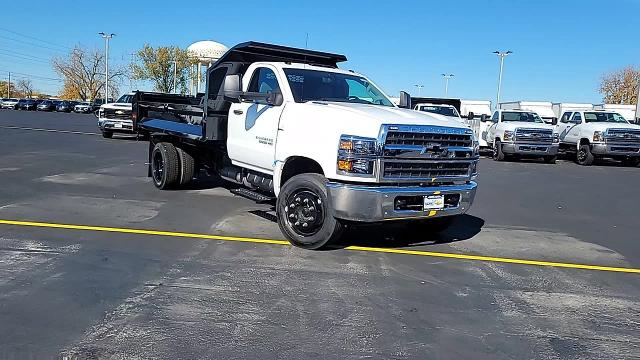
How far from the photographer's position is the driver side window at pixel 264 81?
296 inches

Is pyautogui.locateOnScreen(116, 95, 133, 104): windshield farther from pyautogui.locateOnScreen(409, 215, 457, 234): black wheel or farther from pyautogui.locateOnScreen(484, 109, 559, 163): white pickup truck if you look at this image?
pyautogui.locateOnScreen(409, 215, 457, 234): black wheel

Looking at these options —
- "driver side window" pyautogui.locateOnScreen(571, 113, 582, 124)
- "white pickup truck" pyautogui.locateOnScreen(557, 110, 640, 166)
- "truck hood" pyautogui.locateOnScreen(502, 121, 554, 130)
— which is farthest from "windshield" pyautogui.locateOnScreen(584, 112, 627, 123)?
"truck hood" pyautogui.locateOnScreen(502, 121, 554, 130)

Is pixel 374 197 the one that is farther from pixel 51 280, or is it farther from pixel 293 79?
pixel 51 280

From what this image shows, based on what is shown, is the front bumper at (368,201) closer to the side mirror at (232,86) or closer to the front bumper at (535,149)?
the side mirror at (232,86)

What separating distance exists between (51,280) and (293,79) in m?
3.91

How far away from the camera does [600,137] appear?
20.2m

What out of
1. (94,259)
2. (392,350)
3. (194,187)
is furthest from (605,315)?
(194,187)

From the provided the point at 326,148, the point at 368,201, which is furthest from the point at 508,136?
the point at 368,201

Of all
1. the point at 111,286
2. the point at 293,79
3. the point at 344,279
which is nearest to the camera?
the point at 111,286

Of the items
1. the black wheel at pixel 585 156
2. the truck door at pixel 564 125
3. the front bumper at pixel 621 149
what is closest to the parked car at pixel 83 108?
the truck door at pixel 564 125

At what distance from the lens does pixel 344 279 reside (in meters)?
5.38

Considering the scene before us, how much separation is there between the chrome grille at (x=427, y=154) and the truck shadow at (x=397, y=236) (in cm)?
106

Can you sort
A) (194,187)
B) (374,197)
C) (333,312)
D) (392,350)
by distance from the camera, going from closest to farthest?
(392,350) → (333,312) → (374,197) → (194,187)

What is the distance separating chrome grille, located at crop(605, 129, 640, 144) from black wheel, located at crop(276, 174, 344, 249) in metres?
17.3
